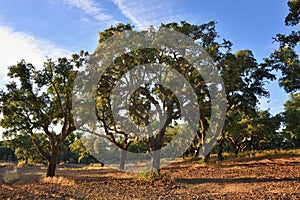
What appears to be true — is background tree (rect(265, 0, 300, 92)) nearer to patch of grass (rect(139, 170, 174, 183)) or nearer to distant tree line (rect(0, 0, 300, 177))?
distant tree line (rect(0, 0, 300, 177))

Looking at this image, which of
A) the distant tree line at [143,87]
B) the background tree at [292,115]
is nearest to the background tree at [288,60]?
the distant tree line at [143,87]

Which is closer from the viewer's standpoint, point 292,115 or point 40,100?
point 40,100

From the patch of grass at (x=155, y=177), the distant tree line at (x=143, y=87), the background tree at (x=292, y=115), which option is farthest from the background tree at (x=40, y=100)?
the background tree at (x=292, y=115)

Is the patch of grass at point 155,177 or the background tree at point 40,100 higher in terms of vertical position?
the background tree at point 40,100

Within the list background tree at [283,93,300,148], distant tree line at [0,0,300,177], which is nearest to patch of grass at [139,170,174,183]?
distant tree line at [0,0,300,177]

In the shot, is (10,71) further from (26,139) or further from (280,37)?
(26,139)

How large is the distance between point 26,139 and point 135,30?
5108 cm

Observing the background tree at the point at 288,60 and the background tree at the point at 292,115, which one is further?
the background tree at the point at 292,115

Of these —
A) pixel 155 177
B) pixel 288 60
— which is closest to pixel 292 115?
pixel 288 60

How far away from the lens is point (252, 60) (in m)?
22.0

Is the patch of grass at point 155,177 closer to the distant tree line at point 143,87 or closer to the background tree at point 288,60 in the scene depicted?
the distant tree line at point 143,87

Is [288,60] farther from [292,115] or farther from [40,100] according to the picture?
[292,115]

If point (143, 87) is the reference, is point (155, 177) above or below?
below

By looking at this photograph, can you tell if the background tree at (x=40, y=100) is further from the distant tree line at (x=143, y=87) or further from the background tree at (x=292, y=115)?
the background tree at (x=292, y=115)
